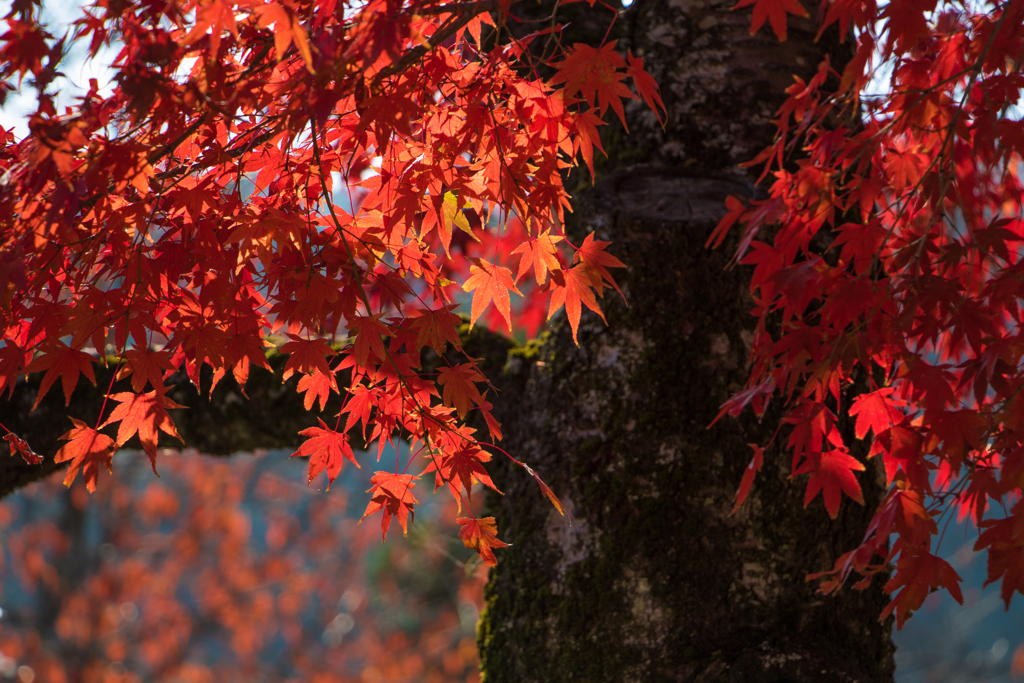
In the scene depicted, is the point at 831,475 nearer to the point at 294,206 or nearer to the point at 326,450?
the point at 326,450

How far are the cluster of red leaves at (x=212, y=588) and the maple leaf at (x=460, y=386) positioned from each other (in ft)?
17.4

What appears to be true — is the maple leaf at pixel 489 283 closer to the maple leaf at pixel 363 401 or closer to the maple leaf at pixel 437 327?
the maple leaf at pixel 437 327

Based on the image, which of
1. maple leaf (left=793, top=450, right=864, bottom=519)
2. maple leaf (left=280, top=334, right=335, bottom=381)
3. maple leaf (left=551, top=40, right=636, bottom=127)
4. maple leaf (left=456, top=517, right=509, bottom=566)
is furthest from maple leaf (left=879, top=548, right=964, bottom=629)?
maple leaf (left=280, top=334, right=335, bottom=381)

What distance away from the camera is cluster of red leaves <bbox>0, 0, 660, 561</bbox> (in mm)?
940

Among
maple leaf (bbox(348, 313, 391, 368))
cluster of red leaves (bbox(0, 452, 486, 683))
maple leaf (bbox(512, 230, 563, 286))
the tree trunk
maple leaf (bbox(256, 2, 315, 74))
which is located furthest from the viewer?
cluster of red leaves (bbox(0, 452, 486, 683))

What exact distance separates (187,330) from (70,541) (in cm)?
738

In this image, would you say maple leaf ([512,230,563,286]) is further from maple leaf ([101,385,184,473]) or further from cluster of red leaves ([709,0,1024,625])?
maple leaf ([101,385,184,473])

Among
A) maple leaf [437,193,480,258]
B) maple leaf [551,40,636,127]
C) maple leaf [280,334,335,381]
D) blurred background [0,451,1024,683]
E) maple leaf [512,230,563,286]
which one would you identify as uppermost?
maple leaf [551,40,636,127]

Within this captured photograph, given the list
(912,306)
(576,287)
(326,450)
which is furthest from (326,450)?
(912,306)

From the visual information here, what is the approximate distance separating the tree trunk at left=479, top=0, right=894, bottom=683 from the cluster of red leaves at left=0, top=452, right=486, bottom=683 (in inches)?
188

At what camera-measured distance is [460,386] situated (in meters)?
1.24

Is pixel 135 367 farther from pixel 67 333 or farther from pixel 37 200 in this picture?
pixel 37 200

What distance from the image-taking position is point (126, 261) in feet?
3.66

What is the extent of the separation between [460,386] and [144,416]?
53 cm
